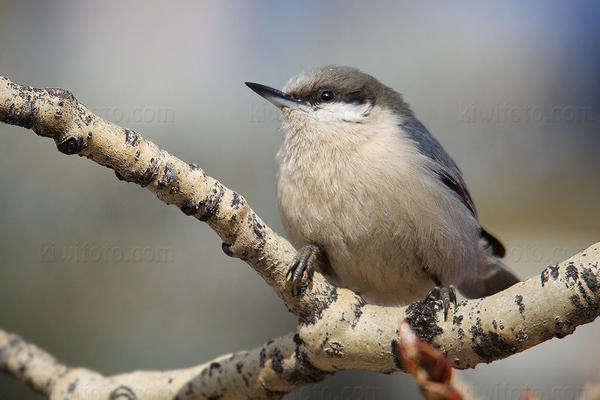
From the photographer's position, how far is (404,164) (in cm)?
349

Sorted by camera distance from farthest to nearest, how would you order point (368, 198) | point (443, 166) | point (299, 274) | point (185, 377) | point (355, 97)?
point (355, 97) → point (443, 166) → point (368, 198) → point (185, 377) → point (299, 274)

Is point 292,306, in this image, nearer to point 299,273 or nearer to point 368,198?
point 299,273

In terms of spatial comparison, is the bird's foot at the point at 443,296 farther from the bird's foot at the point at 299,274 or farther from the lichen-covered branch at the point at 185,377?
the lichen-covered branch at the point at 185,377

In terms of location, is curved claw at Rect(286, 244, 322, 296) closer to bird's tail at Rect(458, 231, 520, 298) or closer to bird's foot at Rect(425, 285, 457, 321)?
bird's foot at Rect(425, 285, 457, 321)

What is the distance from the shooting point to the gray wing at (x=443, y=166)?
12.4 ft

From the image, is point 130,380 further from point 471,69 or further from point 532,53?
point 532,53

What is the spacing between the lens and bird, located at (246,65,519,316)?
3332 mm

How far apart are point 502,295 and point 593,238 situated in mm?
4071

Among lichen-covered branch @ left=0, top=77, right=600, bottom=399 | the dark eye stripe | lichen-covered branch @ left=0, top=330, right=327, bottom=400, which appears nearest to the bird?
the dark eye stripe

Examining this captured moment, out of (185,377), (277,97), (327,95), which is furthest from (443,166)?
(185,377)

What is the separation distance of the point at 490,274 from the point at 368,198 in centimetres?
130

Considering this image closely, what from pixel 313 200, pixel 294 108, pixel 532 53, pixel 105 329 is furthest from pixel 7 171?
pixel 532 53

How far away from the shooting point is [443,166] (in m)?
3.83

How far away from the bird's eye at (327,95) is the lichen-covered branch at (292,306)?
4.98 feet
